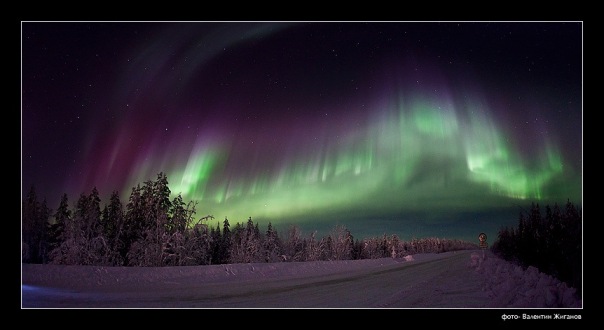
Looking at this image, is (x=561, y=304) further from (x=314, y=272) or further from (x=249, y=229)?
(x=249, y=229)

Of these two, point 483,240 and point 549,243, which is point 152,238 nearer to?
point 483,240

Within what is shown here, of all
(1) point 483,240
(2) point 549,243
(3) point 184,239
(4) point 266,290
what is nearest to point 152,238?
(3) point 184,239

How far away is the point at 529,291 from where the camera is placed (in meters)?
9.08

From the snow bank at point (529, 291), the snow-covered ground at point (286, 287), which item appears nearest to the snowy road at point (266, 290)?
the snow-covered ground at point (286, 287)

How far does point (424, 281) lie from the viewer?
10852mm

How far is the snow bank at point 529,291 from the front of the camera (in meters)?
9.00

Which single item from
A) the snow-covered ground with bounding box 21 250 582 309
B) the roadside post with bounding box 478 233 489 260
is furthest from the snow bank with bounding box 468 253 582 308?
the roadside post with bounding box 478 233 489 260

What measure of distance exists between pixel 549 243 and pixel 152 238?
10.6m

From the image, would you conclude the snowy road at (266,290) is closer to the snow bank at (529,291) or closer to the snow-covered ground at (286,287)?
the snow-covered ground at (286,287)

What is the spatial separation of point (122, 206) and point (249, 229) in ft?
11.8

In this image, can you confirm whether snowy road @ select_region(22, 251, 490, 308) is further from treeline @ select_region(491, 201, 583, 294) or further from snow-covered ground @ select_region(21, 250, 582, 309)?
treeline @ select_region(491, 201, 583, 294)

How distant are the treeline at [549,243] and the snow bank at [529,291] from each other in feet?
1.03

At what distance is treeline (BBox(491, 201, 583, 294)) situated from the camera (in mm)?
9422
